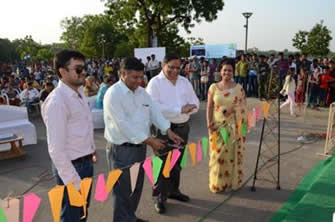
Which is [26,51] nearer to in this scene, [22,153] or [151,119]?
[22,153]

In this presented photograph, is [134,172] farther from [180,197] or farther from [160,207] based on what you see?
[180,197]

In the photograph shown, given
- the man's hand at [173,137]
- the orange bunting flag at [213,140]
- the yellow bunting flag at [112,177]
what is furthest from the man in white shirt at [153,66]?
the yellow bunting flag at [112,177]

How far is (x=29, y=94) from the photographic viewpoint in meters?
10.2

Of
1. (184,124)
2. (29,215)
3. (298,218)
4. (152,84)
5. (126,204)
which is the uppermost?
(152,84)

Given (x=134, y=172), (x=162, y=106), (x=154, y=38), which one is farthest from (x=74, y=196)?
(x=154, y=38)

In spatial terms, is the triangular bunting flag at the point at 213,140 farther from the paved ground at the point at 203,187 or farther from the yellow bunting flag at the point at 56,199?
the yellow bunting flag at the point at 56,199

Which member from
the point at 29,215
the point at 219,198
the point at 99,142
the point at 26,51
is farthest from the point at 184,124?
the point at 26,51

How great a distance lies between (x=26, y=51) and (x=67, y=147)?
42.2 m

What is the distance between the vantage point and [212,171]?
4.17 m

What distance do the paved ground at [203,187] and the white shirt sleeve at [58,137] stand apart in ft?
5.31

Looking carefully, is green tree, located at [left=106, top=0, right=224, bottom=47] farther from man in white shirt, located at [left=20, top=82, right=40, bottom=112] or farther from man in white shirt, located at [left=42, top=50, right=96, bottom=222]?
man in white shirt, located at [left=42, top=50, right=96, bottom=222]

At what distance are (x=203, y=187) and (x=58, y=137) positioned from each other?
109 inches

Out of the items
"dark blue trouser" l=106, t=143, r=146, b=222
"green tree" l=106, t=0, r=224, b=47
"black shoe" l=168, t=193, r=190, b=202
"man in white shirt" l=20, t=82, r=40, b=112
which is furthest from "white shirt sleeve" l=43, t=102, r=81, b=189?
"green tree" l=106, t=0, r=224, b=47

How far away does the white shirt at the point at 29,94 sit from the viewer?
33.2 feet
